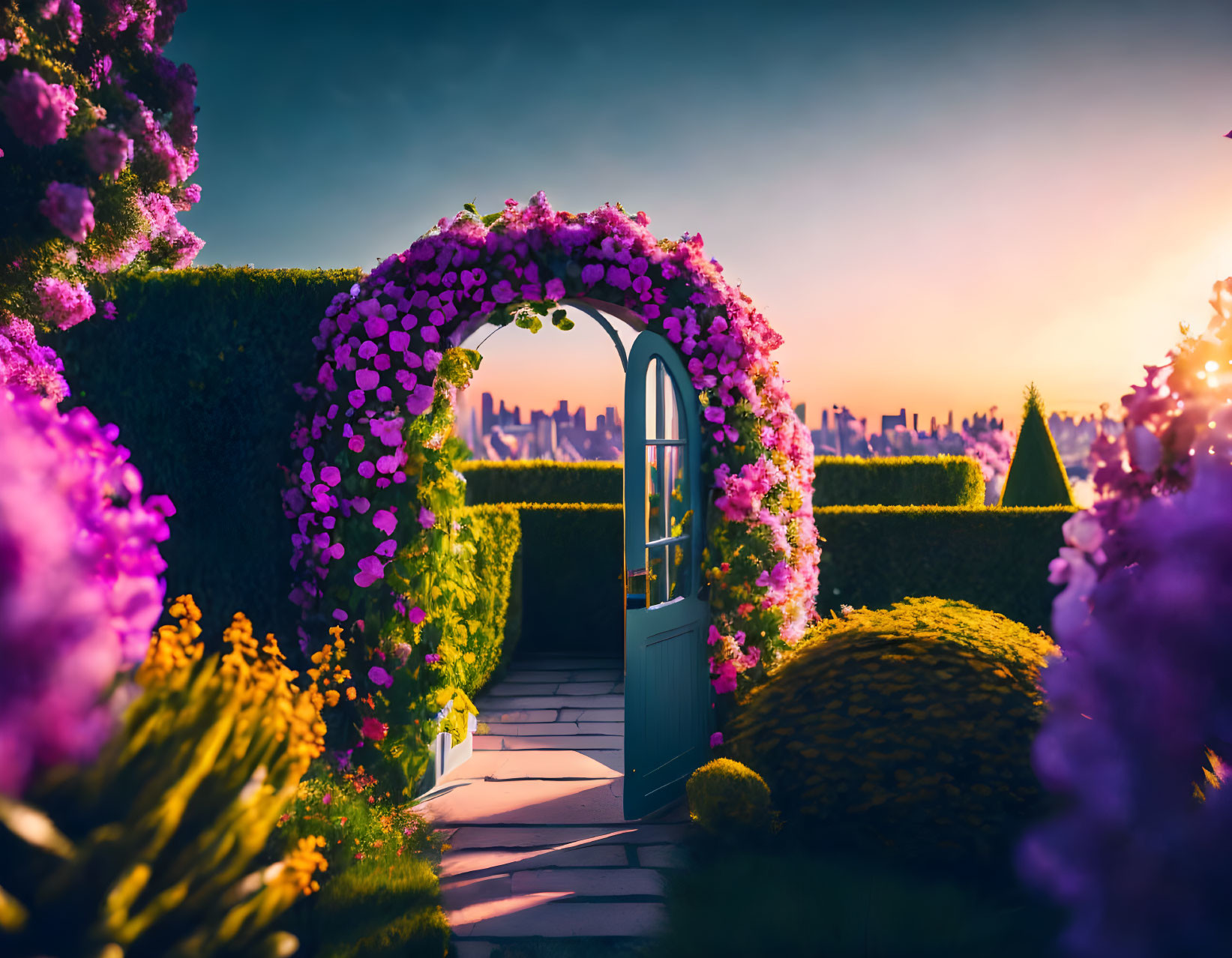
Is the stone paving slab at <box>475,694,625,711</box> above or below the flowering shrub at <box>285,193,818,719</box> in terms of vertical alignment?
below

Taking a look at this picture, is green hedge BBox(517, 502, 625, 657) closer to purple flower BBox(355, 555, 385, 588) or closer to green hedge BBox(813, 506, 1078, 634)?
green hedge BBox(813, 506, 1078, 634)

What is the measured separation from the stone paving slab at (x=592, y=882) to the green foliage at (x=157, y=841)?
1.84 m

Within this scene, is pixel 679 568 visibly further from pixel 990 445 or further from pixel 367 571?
pixel 990 445

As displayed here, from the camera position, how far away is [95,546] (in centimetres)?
142

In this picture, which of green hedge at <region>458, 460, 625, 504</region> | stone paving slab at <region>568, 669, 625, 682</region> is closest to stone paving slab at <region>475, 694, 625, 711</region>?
stone paving slab at <region>568, 669, 625, 682</region>

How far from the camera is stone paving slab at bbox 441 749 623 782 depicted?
14.3 feet

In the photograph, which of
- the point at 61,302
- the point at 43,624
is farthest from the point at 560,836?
the point at 61,302

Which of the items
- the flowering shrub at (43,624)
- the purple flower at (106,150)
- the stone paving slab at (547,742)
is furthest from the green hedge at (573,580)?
the flowering shrub at (43,624)

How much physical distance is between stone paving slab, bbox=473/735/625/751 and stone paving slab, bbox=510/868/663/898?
156 centimetres

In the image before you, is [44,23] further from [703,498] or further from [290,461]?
[703,498]

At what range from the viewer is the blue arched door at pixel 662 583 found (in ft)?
12.4

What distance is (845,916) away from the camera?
2510 mm

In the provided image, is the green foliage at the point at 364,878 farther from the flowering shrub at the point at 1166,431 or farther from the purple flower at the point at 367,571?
the flowering shrub at the point at 1166,431

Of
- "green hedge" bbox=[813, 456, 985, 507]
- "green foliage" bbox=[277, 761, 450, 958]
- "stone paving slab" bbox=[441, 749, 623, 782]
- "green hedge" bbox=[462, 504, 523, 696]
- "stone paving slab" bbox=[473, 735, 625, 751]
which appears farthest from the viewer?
"green hedge" bbox=[813, 456, 985, 507]
